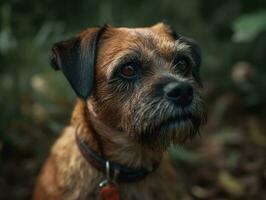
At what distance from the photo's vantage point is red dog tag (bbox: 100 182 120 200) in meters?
5.14

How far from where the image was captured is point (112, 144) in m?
5.28

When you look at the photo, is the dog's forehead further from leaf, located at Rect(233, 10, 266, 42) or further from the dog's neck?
leaf, located at Rect(233, 10, 266, 42)

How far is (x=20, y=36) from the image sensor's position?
834 centimetres

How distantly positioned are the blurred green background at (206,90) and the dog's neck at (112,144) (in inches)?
29.7

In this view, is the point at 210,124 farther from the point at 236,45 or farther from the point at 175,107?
the point at 175,107

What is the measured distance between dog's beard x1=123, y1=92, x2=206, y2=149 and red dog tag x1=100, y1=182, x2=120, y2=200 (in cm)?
48

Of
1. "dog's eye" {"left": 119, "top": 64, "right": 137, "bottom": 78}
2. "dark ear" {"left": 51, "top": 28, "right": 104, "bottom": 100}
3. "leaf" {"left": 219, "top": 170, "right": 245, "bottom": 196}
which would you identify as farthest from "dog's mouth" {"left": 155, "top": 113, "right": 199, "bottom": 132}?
"leaf" {"left": 219, "top": 170, "right": 245, "bottom": 196}

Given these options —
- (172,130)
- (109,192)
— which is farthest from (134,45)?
(109,192)

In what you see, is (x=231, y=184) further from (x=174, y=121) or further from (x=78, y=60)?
(x=78, y=60)

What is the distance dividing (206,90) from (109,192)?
3970 mm

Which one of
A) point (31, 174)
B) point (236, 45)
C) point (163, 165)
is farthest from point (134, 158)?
point (236, 45)

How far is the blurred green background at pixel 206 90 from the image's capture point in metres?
7.28

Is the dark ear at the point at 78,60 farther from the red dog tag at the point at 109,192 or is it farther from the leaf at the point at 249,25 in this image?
the leaf at the point at 249,25

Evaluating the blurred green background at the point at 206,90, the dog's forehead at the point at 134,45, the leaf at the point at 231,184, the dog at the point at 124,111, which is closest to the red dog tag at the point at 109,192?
the dog at the point at 124,111
